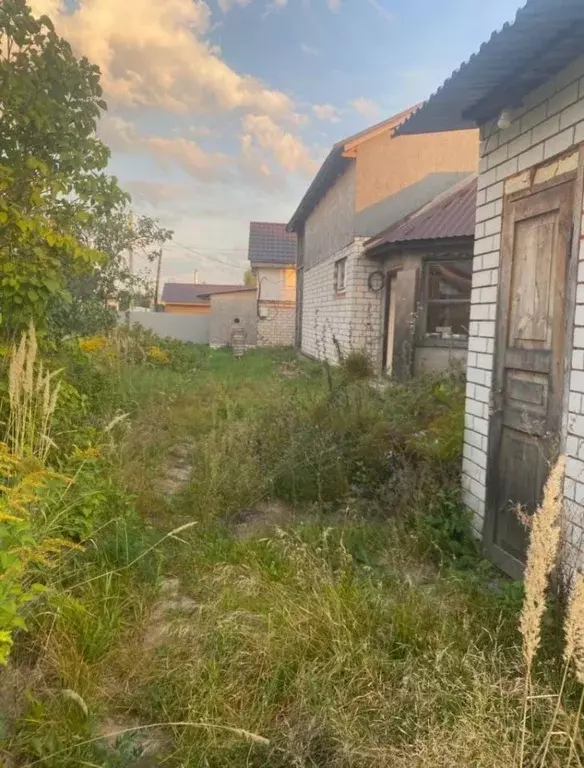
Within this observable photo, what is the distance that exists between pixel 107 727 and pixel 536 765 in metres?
1.65

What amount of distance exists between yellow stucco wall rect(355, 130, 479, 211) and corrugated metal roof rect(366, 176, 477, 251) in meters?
0.99

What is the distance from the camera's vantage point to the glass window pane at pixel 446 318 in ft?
32.6

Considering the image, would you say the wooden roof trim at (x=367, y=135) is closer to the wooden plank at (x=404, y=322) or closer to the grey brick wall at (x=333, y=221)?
the grey brick wall at (x=333, y=221)

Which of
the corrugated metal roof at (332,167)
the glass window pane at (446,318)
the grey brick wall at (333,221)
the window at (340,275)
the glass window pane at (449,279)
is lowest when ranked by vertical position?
the glass window pane at (446,318)

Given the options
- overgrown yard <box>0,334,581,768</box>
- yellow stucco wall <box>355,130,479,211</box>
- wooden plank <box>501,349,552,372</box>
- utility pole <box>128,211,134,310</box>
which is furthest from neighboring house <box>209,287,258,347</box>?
wooden plank <box>501,349,552,372</box>

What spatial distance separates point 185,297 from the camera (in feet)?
183

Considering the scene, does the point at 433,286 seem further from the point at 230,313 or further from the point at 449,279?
the point at 230,313

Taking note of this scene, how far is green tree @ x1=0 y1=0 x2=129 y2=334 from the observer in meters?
3.97

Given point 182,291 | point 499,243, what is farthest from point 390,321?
point 182,291

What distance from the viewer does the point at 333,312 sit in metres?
14.4

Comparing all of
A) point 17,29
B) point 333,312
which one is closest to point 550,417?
point 17,29

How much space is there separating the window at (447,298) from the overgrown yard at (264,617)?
16.7ft

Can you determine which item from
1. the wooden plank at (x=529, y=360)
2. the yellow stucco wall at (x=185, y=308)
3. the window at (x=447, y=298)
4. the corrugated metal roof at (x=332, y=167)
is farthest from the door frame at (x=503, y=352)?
the yellow stucco wall at (x=185, y=308)

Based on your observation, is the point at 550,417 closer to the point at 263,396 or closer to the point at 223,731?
the point at 223,731
